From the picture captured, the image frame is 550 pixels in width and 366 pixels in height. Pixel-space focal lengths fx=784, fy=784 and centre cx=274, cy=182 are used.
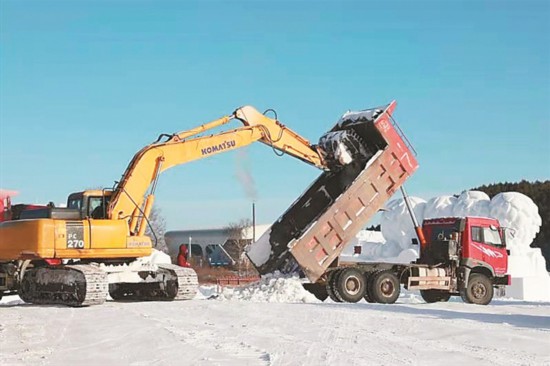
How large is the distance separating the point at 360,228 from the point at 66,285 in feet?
23.8

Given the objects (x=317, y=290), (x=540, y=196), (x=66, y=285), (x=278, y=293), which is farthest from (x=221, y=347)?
(x=540, y=196)

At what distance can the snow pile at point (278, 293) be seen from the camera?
19.3m

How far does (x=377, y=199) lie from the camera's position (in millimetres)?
19703

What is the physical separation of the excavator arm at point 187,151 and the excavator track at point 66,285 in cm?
170

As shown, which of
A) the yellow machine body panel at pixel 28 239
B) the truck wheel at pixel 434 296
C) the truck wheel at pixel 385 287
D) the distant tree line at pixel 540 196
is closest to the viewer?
the yellow machine body panel at pixel 28 239

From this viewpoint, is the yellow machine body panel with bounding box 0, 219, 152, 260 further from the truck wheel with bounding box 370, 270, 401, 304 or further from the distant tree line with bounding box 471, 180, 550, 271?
the distant tree line with bounding box 471, 180, 550, 271

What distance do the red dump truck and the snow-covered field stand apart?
9.59ft

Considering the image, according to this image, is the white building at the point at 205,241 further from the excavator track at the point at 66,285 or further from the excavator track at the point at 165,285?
the excavator track at the point at 66,285

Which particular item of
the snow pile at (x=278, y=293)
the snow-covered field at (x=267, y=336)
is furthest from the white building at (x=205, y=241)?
the snow-covered field at (x=267, y=336)

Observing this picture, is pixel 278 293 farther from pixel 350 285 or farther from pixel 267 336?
pixel 267 336

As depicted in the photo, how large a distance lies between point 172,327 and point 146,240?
575 centimetres

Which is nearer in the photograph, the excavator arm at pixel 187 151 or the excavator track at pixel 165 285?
the excavator arm at pixel 187 151

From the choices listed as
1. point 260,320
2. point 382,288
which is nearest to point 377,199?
point 382,288

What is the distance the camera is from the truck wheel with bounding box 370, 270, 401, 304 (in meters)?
19.5
